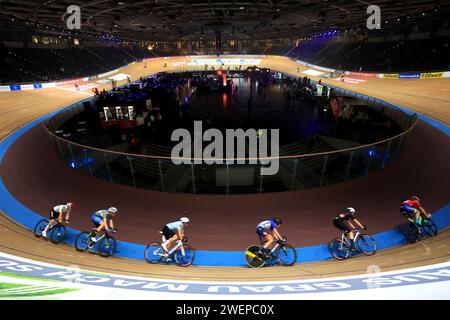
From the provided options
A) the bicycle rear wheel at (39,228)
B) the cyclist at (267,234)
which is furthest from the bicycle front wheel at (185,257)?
the bicycle rear wheel at (39,228)

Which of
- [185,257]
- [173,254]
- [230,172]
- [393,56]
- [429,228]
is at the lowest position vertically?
[185,257]

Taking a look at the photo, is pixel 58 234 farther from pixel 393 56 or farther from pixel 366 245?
pixel 393 56

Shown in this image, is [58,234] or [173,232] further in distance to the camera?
[58,234]

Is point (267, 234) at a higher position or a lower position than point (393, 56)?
lower

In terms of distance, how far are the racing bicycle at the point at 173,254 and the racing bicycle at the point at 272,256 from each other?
142cm

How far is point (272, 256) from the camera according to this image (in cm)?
601

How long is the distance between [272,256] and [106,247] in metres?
4.23

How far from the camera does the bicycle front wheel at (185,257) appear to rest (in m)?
6.08

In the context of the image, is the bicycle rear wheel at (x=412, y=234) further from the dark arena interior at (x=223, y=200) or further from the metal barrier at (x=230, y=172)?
the metal barrier at (x=230, y=172)

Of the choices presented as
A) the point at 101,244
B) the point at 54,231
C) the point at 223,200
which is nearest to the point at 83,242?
the point at 101,244

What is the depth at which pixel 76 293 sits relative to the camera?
11.6ft

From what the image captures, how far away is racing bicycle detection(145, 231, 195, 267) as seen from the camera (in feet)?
19.7

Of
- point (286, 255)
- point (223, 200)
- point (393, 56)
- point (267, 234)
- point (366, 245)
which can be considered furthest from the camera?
point (393, 56)

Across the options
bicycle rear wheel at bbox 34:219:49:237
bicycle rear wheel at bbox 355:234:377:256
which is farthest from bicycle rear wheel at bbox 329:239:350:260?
bicycle rear wheel at bbox 34:219:49:237
